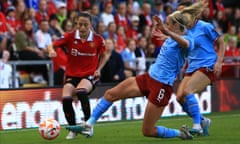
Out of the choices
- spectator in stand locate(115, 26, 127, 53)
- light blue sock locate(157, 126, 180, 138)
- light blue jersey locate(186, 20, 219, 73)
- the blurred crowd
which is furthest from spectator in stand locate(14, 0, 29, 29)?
light blue sock locate(157, 126, 180, 138)

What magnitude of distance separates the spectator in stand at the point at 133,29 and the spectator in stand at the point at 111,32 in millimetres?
1464

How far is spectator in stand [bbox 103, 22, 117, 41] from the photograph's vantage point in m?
19.6

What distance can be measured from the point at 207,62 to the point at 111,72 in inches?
265

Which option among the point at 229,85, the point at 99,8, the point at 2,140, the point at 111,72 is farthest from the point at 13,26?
the point at 2,140

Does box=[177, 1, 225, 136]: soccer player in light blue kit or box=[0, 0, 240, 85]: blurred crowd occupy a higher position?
box=[0, 0, 240, 85]: blurred crowd

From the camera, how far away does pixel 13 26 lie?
17.9m

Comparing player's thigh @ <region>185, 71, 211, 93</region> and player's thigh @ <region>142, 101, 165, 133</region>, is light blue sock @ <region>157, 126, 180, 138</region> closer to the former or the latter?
player's thigh @ <region>142, 101, 165, 133</region>

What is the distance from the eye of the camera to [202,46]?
40.2 feet

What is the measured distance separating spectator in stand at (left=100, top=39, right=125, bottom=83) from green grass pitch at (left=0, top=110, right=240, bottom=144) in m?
3.46

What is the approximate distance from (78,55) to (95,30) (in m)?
7.14

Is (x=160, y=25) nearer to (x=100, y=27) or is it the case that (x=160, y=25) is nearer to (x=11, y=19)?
(x=11, y=19)

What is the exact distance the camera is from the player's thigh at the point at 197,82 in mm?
11805

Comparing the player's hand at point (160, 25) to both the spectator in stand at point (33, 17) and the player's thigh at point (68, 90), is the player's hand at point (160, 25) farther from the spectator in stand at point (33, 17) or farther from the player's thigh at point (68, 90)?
the spectator in stand at point (33, 17)

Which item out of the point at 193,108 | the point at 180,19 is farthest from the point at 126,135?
the point at 180,19
